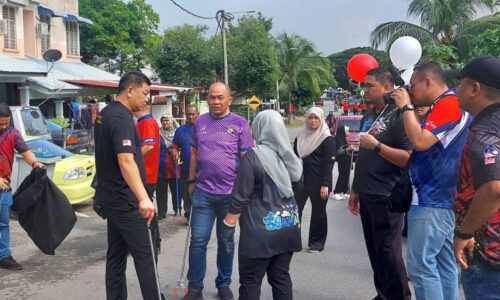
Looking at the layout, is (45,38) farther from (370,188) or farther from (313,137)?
(370,188)

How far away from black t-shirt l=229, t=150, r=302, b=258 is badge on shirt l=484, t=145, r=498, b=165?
61.9 inches

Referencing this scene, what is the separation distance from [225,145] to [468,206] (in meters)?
2.49

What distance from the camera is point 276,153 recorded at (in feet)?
12.7

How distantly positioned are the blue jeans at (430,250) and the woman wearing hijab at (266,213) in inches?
31.8

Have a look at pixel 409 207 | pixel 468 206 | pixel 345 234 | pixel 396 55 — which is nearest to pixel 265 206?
pixel 409 207

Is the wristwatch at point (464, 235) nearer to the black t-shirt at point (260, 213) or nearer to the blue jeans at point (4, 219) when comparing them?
the black t-shirt at point (260, 213)

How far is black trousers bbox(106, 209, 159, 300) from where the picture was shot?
409 cm

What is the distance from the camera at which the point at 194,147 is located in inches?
203

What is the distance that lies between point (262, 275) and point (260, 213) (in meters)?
0.45

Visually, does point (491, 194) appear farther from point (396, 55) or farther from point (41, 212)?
point (41, 212)

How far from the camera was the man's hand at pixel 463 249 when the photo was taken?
9.00ft

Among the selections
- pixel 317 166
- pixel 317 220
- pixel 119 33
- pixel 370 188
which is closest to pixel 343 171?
pixel 317 220

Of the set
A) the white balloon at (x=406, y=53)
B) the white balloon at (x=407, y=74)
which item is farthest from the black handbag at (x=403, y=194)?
the white balloon at (x=406, y=53)

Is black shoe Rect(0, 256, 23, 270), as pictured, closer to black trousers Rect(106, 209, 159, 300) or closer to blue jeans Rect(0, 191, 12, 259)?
blue jeans Rect(0, 191, 12, 259)
